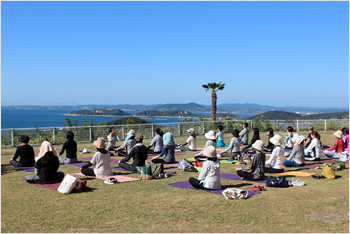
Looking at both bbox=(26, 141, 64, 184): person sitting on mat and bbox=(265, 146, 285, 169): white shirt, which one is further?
bbox=(265, 146, 285, 169): white shirt

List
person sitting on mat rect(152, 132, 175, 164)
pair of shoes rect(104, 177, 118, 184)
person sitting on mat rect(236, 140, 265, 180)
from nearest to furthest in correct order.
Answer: pair of shoes rect(104, 177, 118, 184) → person sitting on mat rect(236, 140, 265, 180) → person sitting on mat rect(152, 132, 175, 164)

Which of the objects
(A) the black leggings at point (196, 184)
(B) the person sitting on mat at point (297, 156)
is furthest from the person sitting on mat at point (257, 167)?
(B) the person sitting on mat at point (297, 156)

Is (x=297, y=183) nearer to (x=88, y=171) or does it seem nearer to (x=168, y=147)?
(x=168, y=147)

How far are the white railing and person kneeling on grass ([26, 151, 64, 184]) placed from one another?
34.9 ft

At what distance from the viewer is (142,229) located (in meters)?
6.68

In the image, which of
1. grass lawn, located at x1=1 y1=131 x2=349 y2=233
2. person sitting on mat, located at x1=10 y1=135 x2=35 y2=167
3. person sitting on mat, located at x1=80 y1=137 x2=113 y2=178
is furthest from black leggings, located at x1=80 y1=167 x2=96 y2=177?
person sitting on mat, located at x1=10 y1=135 x2=35 y2=167

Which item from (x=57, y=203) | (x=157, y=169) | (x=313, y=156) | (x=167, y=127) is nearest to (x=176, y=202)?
(x=57, y=203)

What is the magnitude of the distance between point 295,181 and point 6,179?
8178 millimetres

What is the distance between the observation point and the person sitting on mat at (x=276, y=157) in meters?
12.2

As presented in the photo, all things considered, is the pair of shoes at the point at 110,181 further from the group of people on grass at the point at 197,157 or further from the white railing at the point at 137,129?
the white railing at the point at 137,129

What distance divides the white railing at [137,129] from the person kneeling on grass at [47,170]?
10.6 meters

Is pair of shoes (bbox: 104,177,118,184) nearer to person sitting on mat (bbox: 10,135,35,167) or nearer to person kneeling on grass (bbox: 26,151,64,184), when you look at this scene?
person kneeling on grass (bbox: 26,151,64,184)

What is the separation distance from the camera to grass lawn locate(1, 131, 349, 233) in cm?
680

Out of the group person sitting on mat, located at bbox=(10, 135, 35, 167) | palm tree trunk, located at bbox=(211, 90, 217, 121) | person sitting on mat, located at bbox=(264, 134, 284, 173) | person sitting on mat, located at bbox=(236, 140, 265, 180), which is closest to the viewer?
person sitting on mat, located at bbox=(236, 140, 265, 180)
